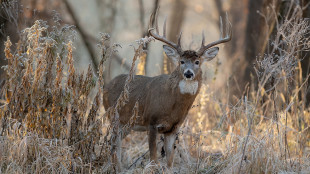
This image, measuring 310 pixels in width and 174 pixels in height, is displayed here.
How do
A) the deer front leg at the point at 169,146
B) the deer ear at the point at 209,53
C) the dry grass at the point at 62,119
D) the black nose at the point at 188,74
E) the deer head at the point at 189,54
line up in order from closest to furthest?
the dry grass at the point at 62,119, the black nose at the point at 188,74, the deer head at the point at 189,54, the deer front leg at the point at 169,146, the deer ear at the point at 209,53

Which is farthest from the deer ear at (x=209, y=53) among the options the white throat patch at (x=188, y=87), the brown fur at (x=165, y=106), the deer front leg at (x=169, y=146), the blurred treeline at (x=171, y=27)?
the deer front leg at (x=169, y=146)

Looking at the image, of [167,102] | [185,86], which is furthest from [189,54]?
[167,102]

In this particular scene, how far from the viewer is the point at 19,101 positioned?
5.69 m

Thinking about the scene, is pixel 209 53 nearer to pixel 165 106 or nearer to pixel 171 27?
pixel 165 106

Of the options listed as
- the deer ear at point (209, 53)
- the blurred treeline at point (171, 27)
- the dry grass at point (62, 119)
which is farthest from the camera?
the blurred treeline at point (171, 27)

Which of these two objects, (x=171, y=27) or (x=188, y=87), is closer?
(x=188, y=87)

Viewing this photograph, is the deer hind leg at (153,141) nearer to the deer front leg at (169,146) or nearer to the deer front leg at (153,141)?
the deer front leg at (153,141)

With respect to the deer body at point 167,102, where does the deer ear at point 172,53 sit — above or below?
above

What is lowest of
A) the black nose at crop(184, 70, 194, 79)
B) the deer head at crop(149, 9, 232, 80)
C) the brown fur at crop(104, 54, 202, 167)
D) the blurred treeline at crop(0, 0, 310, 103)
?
the brown fur at crop(104, 54, 202, 167)

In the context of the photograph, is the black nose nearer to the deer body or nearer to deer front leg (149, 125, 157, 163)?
the deer body

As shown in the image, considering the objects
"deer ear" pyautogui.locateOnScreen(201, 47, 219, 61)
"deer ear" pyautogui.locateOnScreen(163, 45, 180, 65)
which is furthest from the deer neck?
"deer ear" pyautogui.locateOnScreen(201, 47, 219, 61)

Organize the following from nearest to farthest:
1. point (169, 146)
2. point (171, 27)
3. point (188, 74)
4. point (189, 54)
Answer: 1. point (188, 74)
2. point (189, 54)
3. point (169, 146)
4. point (171, 27)

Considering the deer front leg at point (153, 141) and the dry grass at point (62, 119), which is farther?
the deer front leg at point (153, 141)

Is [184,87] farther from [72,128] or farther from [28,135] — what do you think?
[28,135]
